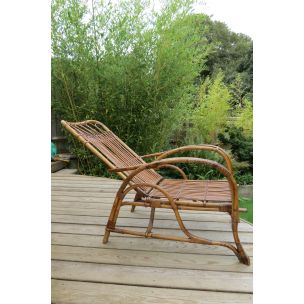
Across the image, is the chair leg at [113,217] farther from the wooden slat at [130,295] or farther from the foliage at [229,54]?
the foliage at [229,54]

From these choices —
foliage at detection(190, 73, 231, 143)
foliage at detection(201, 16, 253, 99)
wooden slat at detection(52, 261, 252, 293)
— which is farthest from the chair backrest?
foliage at detection(201, 16, 253, 99)

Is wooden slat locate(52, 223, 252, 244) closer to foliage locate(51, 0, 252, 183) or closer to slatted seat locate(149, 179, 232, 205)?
slatted seat locate(149, 179, 232, 205)

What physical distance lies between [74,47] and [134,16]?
0.76 meters

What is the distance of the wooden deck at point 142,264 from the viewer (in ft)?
4.29

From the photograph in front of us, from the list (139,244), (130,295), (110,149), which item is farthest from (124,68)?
(130,295)

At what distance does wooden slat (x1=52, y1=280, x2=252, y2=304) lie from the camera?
4.14ft

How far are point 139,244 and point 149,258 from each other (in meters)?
0.18

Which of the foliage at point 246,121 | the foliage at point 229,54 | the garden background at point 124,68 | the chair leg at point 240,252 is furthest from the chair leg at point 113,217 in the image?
the foliage at point 229,54
